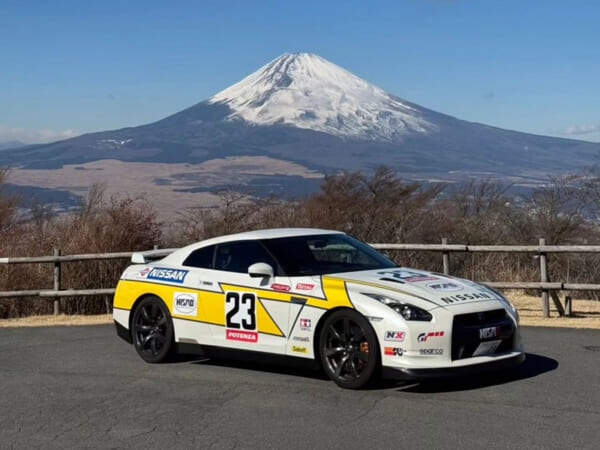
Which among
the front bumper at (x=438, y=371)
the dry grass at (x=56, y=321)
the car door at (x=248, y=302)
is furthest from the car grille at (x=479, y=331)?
the dry grass at (x=56, y=321)

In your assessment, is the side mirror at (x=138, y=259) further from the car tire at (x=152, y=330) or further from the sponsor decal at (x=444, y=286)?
the sponsor decal at (x=444, y=286)

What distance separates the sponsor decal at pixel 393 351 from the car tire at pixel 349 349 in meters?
0.08

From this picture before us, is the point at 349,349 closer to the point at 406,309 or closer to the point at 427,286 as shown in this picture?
the point at 406,309

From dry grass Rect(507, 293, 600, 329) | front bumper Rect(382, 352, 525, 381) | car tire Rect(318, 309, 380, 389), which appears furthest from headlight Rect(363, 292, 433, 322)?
dry grass Rect(507, 293, 600, 329)

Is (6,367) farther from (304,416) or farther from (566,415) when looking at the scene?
(566,415)

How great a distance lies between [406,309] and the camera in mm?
8195

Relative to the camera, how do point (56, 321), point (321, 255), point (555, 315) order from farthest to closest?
point (56, 321), point (555, 315), point (321, 255)

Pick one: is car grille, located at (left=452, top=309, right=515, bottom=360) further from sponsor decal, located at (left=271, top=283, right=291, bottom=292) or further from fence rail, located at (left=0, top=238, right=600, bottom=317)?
fence rail, located at (left=0, top=238, right=600, bottom=317)

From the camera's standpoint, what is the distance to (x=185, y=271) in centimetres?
997

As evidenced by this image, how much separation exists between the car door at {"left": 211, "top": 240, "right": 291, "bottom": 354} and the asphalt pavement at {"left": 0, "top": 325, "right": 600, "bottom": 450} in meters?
0.35

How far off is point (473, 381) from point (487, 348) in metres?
0.47

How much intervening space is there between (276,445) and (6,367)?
4.68 metres

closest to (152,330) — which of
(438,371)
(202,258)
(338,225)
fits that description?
(202,258)

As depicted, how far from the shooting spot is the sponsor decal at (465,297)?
832 cm
